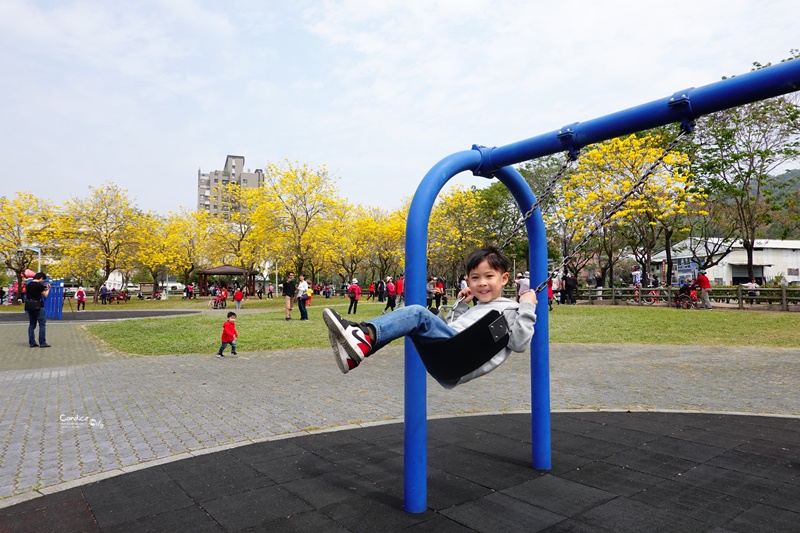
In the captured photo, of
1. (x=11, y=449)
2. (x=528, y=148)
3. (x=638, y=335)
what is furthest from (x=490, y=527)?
(x=638, y=335)

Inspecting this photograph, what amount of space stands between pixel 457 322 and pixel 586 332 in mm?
12277

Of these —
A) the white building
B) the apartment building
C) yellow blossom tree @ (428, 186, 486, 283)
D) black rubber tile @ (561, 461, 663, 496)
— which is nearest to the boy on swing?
black rubber tile @ (561, 461, 663, 496)

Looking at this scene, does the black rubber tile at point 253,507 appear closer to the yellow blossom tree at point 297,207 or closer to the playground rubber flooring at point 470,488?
the playground rubber flooring at point 470,488

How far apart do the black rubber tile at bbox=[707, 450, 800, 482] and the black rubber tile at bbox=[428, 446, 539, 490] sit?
4.58 feet

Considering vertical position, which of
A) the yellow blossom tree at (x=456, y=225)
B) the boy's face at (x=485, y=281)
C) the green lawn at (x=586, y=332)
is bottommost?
the green lawn at (x=586, y=332)

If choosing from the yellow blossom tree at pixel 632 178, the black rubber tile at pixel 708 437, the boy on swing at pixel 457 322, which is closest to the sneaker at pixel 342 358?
the boy on swing at pixel 457 322

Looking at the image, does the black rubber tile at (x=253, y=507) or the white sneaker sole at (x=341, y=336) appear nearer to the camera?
the white sneaker sole at (x=341, y=336)

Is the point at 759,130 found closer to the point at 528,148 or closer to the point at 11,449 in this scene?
the point at 528,148

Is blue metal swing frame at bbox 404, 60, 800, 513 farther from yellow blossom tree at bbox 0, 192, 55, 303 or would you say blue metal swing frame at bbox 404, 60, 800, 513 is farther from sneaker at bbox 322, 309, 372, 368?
yellow blossom tree at bbox 0, 192, 55, 303

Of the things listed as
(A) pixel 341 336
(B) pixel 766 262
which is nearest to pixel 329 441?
(A) pixel 341 336

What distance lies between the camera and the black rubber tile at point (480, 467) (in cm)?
349

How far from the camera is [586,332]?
14.4 m

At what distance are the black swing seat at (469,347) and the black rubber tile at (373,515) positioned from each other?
0.82m

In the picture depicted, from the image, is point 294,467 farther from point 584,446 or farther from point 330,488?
point 584,446
